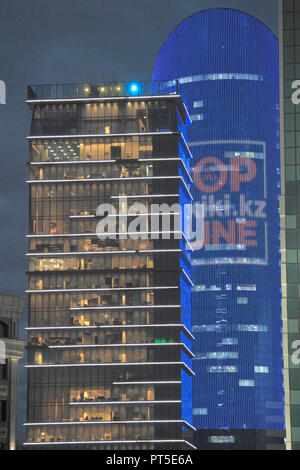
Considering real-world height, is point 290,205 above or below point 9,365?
above

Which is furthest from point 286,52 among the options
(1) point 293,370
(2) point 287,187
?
(1) point 293,370

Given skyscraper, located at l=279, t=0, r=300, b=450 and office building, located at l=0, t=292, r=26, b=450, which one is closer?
skyscraper, located at l=279, t=0, r=300, b=450
